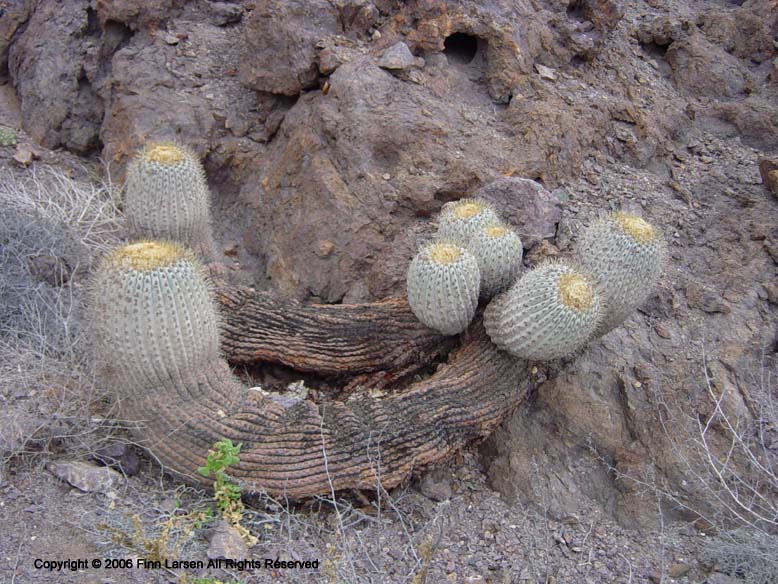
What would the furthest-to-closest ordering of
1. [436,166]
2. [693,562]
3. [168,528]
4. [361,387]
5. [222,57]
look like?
[222,57] < [436,166] < [361,387] < [693,562] < [168,528]

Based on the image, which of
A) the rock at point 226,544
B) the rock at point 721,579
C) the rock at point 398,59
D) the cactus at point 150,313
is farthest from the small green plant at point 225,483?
the rock at point 398,59

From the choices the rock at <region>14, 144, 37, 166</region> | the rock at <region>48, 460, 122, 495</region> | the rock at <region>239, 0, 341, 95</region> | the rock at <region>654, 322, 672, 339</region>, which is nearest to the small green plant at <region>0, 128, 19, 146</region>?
the rock at <region>14, 144, 37, 166</region>

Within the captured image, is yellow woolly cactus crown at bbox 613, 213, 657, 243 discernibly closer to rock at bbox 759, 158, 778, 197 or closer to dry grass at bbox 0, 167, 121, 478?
rock at bbox 759, 158, 778, 197

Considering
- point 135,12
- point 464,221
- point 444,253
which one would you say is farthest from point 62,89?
point 444,253

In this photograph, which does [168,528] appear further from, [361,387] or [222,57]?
[222,57]

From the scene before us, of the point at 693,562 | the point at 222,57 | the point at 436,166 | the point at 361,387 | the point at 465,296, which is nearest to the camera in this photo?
the point at 693,562

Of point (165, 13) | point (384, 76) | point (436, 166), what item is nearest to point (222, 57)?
point (165, 13)
